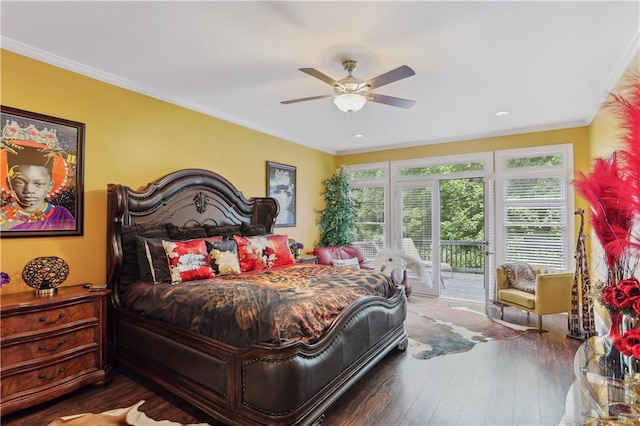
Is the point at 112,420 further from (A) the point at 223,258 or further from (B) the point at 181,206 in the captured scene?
(B) the point at 181,206

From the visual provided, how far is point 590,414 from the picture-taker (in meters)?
1.49

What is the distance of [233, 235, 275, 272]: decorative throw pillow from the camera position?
358 centimetres

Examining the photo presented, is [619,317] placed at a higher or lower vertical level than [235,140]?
lower

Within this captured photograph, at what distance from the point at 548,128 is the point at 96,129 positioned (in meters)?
5.75

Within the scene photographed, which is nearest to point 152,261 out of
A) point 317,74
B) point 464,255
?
point 317,74

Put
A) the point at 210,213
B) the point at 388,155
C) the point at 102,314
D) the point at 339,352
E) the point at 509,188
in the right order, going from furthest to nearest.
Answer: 1. the point at 388,155
2. the point at 509,188
3. the point at 210,213
4. the point at 102,314
5. the point at 339,352

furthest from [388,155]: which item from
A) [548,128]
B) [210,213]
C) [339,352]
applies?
[339,352]

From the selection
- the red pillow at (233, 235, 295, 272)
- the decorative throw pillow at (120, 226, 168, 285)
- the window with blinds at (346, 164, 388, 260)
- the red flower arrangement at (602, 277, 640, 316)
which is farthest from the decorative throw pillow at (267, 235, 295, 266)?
the red flower arrangement at (602, 277, 640, 316)

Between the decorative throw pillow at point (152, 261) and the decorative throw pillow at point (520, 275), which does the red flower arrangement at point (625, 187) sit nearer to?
the decorative throw pillow at point (520, 275)

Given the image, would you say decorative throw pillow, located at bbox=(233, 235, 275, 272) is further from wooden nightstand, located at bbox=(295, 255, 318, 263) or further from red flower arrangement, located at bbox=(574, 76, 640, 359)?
red flower arrangement, located at bbox=(574, 76, 640, 359)

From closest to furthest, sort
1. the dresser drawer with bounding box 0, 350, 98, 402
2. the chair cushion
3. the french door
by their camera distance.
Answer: the dresser drawer with bounding box 0, 350, 98, 402 → the chair cushion → the french door

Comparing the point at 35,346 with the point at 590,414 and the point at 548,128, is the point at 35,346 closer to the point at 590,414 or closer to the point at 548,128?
the point at 590,414

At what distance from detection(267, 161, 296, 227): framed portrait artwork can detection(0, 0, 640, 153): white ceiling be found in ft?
4.32

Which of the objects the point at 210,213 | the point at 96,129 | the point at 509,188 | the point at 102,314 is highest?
the point at 96,129
